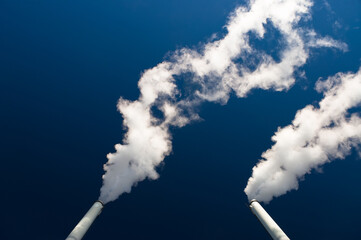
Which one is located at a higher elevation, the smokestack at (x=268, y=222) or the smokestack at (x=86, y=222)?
the smokestack at (x=86, y=222)

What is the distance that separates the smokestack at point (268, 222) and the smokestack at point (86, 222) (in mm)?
24252

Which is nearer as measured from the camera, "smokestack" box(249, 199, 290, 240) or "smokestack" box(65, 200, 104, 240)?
"smokestack" box(249, 199, 290, 240)

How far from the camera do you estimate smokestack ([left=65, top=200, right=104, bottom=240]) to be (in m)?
25.9

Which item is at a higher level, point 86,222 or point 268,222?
point 86,222

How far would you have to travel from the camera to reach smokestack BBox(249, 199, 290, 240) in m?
25.4

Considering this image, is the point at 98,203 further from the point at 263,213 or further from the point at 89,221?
the point at 263,213

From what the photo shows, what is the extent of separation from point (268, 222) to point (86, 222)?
2537cm

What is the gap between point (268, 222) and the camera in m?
28.0

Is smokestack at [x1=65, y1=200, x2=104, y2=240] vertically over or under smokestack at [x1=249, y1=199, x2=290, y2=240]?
over

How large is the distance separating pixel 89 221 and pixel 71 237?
3951 mm

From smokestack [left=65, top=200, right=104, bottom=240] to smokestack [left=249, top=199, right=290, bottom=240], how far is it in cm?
2425

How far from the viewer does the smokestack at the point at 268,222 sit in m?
25.4

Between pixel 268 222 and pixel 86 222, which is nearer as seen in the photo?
pixel 268 222

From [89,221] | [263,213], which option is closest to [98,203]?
[89,221]
